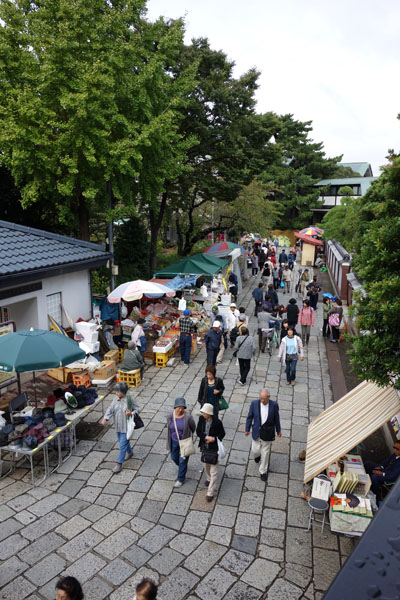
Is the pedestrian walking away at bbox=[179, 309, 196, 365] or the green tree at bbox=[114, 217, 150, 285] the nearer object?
the pedestrian walking away at bbox=[179, 309, 196, 365]

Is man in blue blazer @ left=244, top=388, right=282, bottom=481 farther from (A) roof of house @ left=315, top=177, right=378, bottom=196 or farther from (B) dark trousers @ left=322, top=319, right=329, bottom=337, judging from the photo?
(A) roof of house @ left=315, top=177, right=378, bottom=196

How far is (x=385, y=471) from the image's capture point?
651 cm

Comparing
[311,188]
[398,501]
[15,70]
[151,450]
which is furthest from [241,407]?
[311,188]

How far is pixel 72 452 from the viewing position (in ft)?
25.6

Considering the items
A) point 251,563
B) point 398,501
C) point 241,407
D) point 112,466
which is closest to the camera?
point 398,501

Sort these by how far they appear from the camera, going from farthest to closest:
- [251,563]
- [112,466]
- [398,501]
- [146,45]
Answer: [146,45], [112,466], [251,563], [398,501]

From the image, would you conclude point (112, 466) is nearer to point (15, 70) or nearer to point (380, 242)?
point (380, 242)

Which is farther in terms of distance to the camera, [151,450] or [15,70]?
[15,70]

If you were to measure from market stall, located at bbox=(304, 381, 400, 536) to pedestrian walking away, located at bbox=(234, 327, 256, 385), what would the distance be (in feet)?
11.0

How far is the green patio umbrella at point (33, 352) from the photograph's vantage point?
700 centimetres

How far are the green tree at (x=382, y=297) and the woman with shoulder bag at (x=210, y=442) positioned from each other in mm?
2235

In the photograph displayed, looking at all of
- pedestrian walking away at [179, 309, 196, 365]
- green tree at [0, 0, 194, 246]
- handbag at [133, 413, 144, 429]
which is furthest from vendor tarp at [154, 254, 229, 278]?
handbag at [133, 413, 144, 429]

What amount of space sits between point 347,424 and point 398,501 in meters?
5.64

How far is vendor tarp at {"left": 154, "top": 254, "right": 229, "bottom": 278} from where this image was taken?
662 inches
